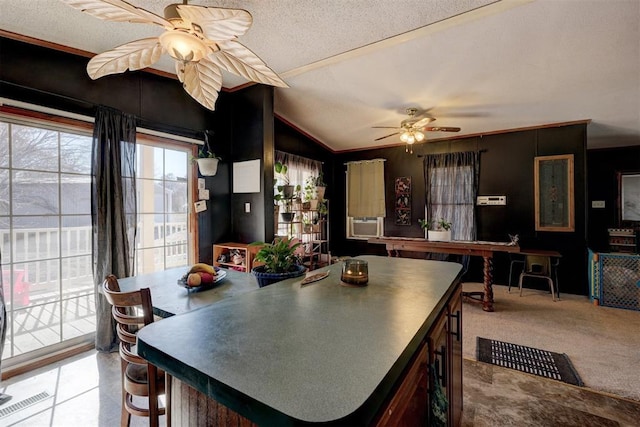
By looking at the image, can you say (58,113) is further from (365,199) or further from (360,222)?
(360,222)

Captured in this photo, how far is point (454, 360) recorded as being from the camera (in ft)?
4.35

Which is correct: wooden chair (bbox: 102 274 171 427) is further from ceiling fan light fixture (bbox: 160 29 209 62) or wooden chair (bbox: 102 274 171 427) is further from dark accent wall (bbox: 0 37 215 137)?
dark accent wall (bbox: 0 37 215 137)

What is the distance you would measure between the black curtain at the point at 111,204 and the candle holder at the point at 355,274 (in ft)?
7.73

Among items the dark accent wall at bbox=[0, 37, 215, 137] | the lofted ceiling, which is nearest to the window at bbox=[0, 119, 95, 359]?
the dark accent wall at bbox=[0, 37, 215, 137]

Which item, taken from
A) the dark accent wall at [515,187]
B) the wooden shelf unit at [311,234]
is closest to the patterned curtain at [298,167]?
the wooden shelf unit at [311,234]

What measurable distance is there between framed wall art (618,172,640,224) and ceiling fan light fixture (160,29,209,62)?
7164 mm

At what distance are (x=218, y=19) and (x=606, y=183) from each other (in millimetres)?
7124

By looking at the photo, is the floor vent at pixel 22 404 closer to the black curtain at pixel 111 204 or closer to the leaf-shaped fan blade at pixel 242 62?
the black curtain at pixel 111 204

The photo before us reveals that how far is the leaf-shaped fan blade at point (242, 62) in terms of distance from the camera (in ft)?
5.17

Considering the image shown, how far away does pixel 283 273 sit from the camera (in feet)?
4.67

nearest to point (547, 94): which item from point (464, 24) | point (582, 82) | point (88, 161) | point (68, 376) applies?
point (582, 82)

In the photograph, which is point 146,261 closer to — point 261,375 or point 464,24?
point 261,375

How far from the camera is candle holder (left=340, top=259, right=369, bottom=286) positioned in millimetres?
1256

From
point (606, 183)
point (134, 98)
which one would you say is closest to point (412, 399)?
point (134, 98)
